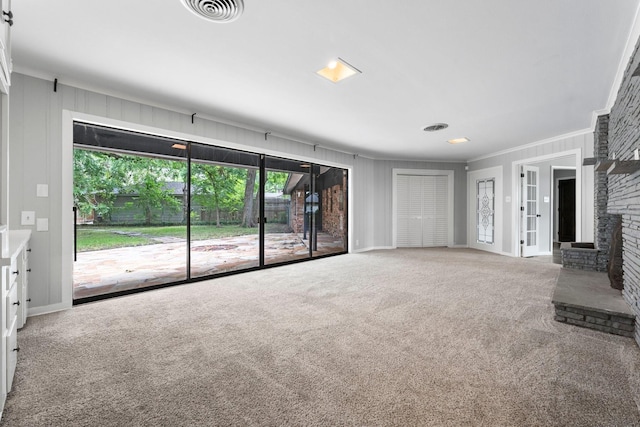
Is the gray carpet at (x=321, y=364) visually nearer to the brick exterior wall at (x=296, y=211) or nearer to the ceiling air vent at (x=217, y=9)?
the ceiling air vent at (x=217, y=9)

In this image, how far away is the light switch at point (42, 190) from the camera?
9.64 feet

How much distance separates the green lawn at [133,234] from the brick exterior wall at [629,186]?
174 inches

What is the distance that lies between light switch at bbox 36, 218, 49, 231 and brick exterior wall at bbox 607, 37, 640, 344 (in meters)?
5.13

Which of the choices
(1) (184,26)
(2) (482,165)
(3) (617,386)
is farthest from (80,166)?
(2) (482,165)

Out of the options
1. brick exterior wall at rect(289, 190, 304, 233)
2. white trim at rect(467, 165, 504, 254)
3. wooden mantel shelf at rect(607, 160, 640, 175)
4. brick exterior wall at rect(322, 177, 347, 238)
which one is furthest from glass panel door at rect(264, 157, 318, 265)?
wooden mantel shelf at rect(607, 160, 640, 175)

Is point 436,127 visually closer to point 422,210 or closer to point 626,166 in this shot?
point 626,166

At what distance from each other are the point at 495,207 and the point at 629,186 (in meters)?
4.54

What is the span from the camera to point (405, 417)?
144cm

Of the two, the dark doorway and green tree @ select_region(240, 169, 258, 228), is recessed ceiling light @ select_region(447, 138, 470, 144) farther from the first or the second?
the dark doorway

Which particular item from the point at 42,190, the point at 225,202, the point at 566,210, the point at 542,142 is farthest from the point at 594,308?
the point at 566,210

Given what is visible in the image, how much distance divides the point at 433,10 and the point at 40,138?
145 inches

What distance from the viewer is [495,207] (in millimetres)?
6906

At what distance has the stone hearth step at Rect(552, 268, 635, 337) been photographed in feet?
7.65

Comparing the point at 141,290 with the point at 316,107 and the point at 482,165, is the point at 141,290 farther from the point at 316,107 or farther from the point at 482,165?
the point at 482,165
